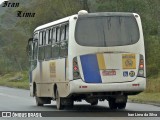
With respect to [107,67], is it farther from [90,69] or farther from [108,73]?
[90,69]

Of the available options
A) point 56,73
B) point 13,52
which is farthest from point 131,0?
point 13,52

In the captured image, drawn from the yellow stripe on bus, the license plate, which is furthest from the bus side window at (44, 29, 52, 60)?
the license plate

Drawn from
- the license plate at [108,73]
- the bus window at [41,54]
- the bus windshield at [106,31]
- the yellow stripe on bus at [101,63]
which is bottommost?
the license plate at [108,73]

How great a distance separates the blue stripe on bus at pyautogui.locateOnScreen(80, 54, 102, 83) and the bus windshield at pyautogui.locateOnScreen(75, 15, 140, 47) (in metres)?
0.47

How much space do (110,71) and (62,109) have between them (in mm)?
3126

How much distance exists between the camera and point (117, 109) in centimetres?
2238

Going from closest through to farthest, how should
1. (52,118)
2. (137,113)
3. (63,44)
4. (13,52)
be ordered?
(52,118) → (137,113) → (63,44) → (13,52)

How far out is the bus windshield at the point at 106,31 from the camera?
67.1 ft

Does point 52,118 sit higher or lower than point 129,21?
lower

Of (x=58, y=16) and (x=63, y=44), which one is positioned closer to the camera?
(x=63, y=44)

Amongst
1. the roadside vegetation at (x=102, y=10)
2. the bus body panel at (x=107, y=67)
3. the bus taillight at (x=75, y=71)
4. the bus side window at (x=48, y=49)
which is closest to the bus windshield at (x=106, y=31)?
the bus body panel at (x=107, y=67)

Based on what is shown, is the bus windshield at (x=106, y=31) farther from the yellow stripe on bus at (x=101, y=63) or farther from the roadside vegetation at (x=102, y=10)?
the roadside vegetation at (x=102, y=10)

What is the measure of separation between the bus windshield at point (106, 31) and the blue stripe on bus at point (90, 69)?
18.5 inches

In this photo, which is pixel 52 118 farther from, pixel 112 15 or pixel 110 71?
pixel 112 15
